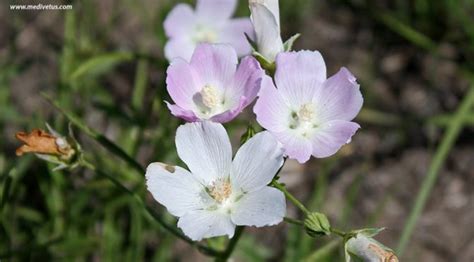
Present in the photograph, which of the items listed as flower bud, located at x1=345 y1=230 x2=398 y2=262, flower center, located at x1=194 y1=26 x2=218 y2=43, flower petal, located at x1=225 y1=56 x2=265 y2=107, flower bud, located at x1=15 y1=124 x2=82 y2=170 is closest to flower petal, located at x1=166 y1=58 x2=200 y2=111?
flower petal, located at x1=225 y1=56 x2=265 y2=107

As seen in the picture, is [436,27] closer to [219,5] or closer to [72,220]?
[219,5]

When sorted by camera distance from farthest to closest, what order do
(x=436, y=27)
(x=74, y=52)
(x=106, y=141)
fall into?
(x=436, y=27) → (x=74, y=52) → (x=106, y=141)

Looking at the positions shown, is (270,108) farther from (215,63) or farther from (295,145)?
(215,63)

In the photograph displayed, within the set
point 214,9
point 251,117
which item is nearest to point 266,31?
point 214,9

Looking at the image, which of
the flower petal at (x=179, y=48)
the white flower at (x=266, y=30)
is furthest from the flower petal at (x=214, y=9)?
the white flower at (x=266, y=30)

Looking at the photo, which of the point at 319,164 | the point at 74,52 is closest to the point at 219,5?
the point at 74,52

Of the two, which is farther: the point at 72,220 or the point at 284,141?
the point at 72,220
